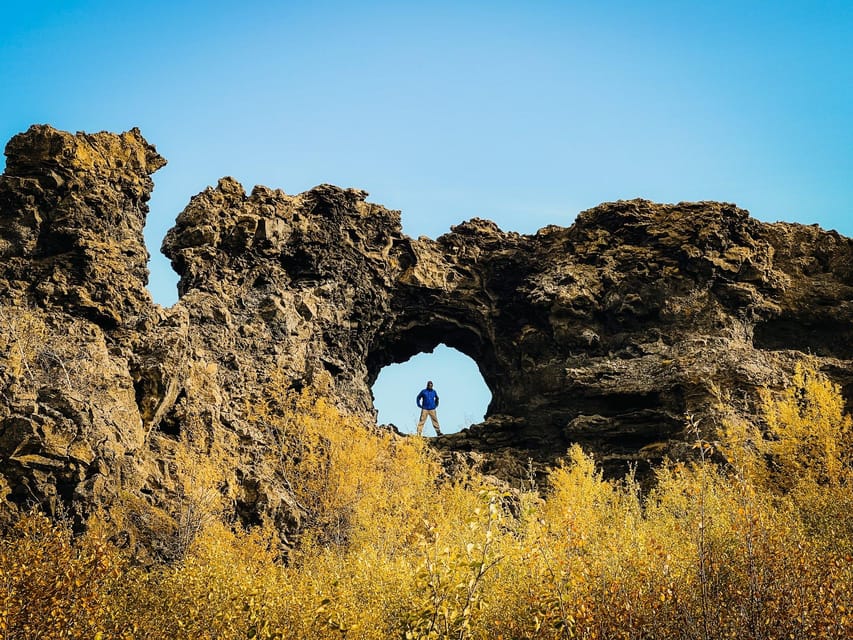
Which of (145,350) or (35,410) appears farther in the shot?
(145,350)

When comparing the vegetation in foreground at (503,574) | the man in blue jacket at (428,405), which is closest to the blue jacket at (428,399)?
the man in blue jacket at (428,405)

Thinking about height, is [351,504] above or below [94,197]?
below

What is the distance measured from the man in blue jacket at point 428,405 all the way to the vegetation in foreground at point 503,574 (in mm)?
13788

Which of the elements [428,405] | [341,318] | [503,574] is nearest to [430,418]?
[428,405]

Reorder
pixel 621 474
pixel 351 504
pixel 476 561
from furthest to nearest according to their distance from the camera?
pixel 621 474
pixel 351 504
pixel 476 561

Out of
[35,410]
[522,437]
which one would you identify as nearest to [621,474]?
[522,437]

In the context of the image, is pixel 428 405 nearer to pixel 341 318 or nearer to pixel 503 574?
pixel 341 318

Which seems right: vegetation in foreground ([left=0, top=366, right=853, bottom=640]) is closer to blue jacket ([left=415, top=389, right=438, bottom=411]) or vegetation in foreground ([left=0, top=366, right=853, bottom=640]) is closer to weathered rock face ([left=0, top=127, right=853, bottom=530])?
weathered rock face ([left=0, top=127, right=853, bottom=530])

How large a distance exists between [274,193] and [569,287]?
1610 cm

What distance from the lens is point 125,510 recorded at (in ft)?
64.8

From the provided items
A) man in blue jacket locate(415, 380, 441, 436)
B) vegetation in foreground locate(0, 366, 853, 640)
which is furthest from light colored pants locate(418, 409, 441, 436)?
vegetation in foreground locate(0, 366, 853, 640)

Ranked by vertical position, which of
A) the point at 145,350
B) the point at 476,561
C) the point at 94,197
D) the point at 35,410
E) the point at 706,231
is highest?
the point at 706,231

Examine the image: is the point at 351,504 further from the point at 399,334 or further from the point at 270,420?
the point at 399,334

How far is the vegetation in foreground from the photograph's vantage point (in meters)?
9.46
